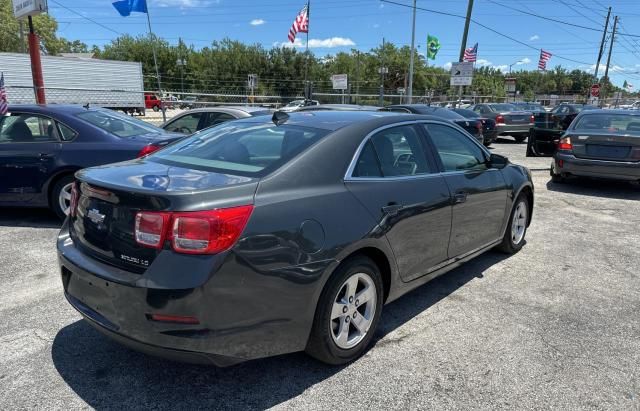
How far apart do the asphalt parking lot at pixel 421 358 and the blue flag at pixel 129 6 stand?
18.9 metres

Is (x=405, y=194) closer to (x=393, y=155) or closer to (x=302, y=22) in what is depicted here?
(x=393, y=155)

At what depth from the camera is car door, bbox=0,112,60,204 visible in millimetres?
5852

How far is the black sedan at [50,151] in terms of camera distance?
19.2ft

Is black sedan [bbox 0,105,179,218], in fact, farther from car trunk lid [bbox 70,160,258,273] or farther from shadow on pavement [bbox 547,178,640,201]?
shadow on pavement [bbox 547,178,640,201]

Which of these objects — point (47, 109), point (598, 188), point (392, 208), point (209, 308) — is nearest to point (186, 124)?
point (47, 109)

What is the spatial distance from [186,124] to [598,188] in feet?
27.1

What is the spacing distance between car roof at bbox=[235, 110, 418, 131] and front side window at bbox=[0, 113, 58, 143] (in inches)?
141

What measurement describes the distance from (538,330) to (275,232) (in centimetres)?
231

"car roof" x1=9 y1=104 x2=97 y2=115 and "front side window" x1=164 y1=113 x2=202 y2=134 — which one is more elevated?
"car roof" x1=9 y1=104 x2=97 y2=115

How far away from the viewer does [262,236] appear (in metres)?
2.41

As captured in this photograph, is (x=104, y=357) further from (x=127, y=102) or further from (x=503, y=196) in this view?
(x=127, y=102)

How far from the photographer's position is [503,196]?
15.3 ft

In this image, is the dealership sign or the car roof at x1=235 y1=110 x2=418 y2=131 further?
the dealership sign

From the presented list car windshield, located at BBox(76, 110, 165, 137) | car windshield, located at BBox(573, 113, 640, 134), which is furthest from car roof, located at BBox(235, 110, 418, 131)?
car windshield, located at BBox(573, 113, 640, 134)
